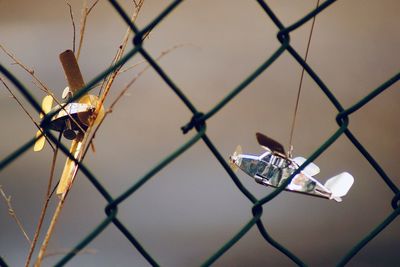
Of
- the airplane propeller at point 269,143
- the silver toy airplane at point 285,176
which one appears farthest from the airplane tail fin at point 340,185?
the airplane propeller at point 269,143

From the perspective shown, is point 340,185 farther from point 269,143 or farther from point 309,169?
point 269,143

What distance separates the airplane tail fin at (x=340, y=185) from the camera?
0.91 meters

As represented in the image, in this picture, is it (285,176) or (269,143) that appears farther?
(285,176)

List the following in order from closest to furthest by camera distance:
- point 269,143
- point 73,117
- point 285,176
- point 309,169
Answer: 1. point 269,143
2. point 73,117
3. point 285,176
4. point 309,169

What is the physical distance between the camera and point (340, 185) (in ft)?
3.05

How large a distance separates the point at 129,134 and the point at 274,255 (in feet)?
3.21

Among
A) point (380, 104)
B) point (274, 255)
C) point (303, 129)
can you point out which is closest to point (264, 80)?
point (303, 129)

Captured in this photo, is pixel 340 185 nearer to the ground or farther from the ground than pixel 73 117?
nearer to the ground

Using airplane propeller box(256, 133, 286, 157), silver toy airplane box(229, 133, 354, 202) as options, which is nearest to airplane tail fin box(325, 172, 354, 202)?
silver toy airplane box(229, 133, 354, 202)

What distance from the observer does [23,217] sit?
8.24ft

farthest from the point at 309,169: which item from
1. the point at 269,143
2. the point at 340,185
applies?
the point at 269,143

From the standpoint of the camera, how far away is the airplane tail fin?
912mm

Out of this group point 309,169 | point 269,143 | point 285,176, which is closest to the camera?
point 269,143

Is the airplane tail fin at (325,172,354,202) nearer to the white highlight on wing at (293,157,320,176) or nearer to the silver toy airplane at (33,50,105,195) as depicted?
the white highlight on wing at (293,157,320,176)
